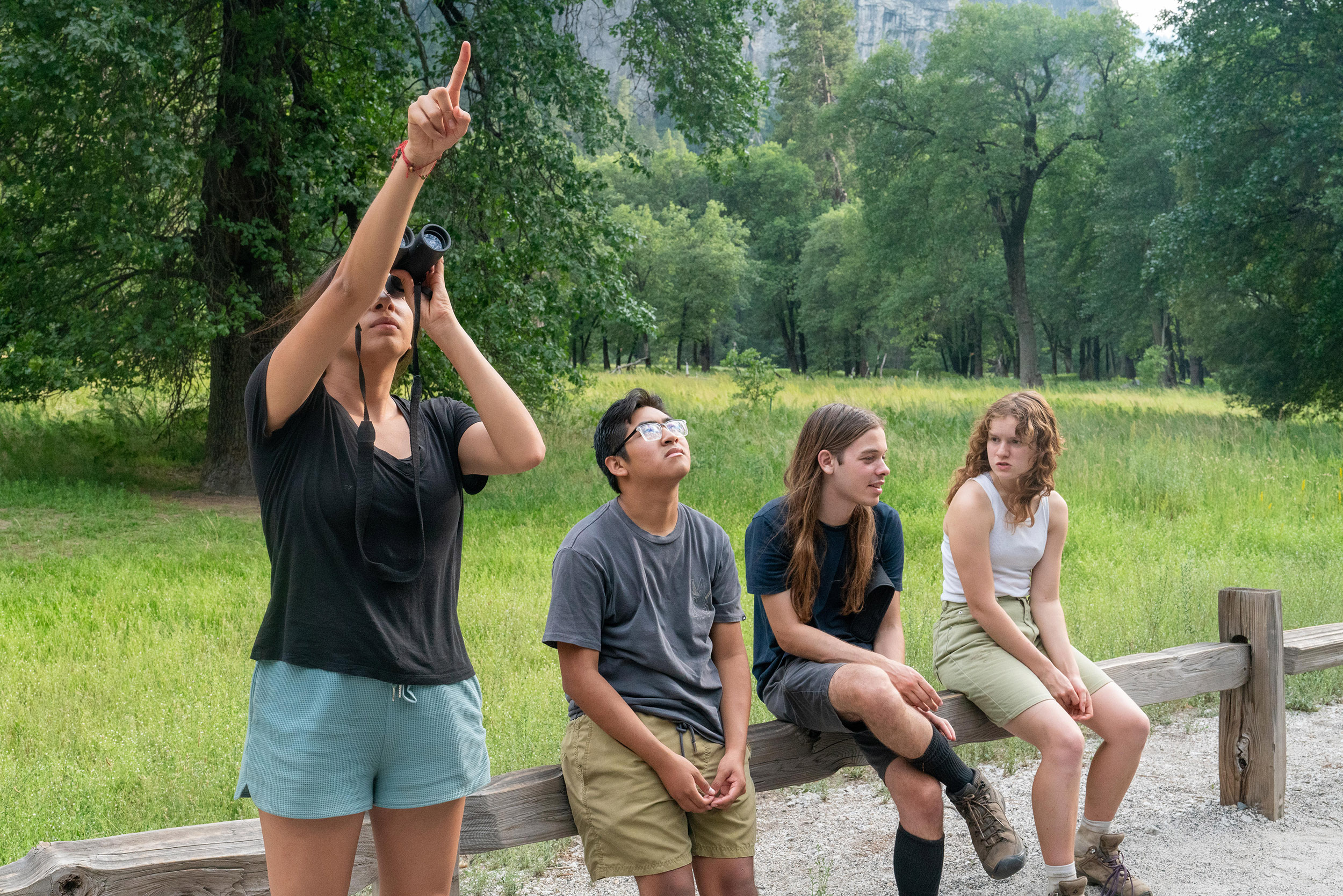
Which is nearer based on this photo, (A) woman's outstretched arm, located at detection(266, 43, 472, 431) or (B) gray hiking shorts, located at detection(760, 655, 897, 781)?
(A) woman's outstretched arm, located at detection(266, 43, 472, 431)

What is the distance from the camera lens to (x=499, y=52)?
438 inches

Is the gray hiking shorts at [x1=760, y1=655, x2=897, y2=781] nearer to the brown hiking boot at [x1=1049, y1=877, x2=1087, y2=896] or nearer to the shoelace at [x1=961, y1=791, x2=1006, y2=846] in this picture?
the shoelace at [x1=961, y1=791, x2=1006, y2=846]

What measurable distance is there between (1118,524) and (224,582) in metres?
7.72

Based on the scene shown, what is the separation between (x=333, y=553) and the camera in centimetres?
193

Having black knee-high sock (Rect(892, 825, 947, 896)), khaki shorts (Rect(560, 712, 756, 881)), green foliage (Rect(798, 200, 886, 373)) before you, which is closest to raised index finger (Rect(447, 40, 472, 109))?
khaki shorts (Rect(560, 712, 756, 881))

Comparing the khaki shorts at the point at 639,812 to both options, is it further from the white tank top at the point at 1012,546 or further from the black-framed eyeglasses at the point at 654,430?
the white tank top at the point at 1012,546

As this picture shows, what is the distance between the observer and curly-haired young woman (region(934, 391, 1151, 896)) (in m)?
3.27

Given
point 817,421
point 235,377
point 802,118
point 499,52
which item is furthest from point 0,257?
point 802,118

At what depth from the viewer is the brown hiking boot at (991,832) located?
3.04m

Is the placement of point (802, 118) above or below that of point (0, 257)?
above

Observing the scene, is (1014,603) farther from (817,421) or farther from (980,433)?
(817,421)

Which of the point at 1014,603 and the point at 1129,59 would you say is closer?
the point at 1014,603

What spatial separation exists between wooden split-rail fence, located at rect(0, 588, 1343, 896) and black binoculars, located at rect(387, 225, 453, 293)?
4.43ft

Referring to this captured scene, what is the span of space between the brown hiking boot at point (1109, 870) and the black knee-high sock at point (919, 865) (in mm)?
760
